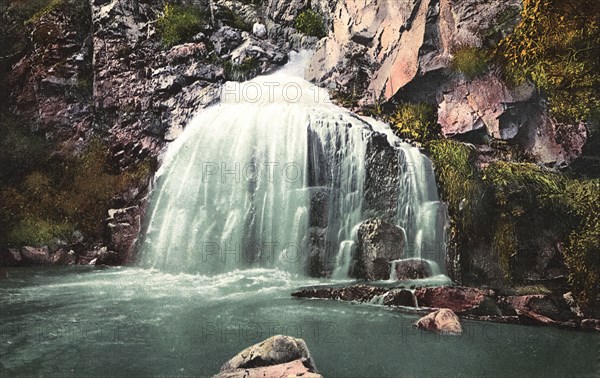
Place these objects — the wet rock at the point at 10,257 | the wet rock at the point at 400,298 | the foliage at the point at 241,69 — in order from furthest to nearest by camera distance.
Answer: the foliage at the point at 241,69 → the wet rock at the point at 10,257 → the wet rock at the point at 400,298

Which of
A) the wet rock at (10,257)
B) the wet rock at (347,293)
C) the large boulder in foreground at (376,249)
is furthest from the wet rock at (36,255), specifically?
the large boulder in foreground at (376,249)

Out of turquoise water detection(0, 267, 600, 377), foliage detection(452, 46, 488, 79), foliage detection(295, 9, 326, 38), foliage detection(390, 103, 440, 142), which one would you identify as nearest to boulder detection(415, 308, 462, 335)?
turquoise water detection(0, 267, 600, 377)

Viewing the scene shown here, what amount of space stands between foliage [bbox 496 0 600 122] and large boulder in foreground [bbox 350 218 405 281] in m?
2.71

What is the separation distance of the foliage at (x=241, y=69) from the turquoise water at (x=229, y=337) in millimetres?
5113

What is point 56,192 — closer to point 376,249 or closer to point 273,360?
point 376,249

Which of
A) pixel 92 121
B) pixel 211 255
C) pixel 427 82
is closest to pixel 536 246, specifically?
pixel 427 82

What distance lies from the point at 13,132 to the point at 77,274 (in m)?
3.83

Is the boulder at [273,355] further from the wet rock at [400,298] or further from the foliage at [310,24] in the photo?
the foliage at [310,24]

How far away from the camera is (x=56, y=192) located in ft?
31.5

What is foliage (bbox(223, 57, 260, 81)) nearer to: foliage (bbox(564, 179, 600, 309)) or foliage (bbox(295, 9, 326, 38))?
foliage (bbox(295, 9, 326, 38))

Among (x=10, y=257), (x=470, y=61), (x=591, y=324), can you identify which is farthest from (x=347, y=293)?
(x=10, y=257)

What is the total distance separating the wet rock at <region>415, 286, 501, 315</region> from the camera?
562cm

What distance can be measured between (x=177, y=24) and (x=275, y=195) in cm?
520

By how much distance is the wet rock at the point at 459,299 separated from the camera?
18.4 feet
